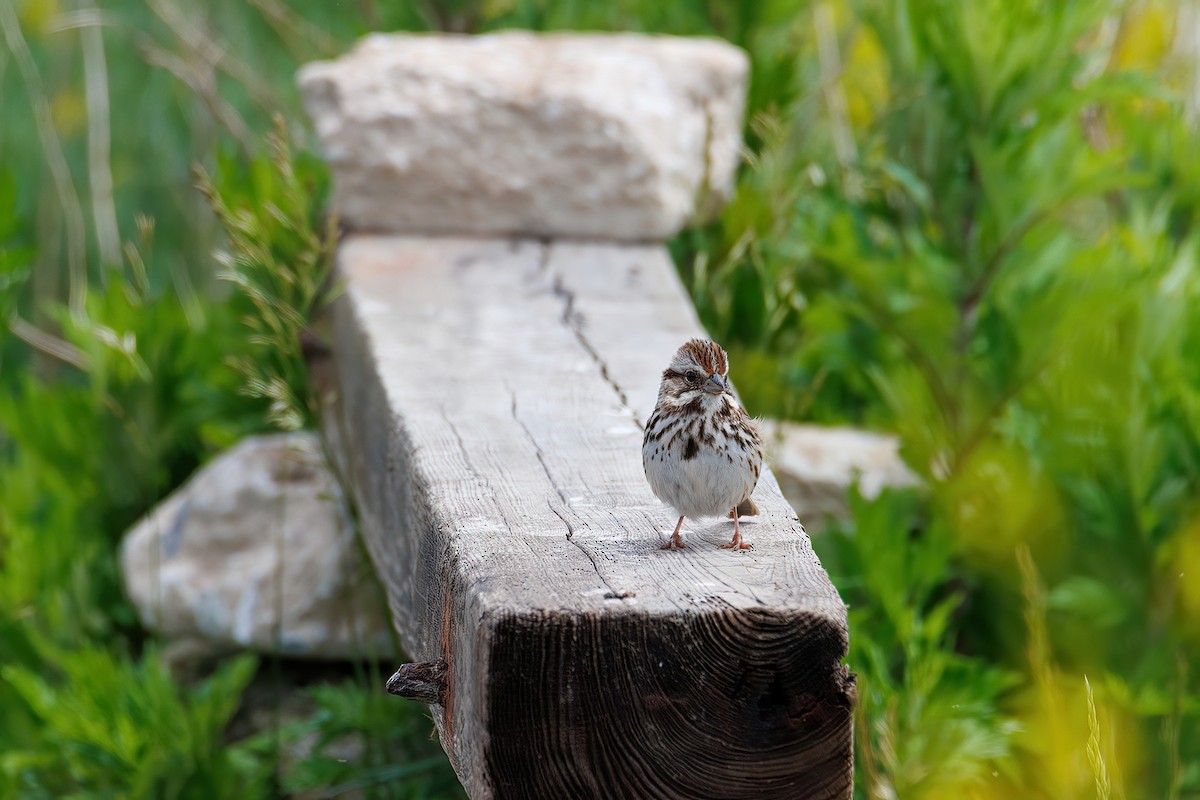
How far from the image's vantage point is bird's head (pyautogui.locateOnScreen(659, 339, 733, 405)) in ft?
7.33

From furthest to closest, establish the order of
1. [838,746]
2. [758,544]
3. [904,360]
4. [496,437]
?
[904,360]
[496,437]
[758,544]
[838,746]

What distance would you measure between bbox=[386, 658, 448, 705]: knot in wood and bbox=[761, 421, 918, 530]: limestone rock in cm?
197

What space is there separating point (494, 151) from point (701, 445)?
204 cm

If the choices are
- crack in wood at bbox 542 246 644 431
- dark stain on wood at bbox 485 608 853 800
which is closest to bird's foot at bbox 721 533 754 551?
dark stain on wood at bbox 485 608 853 800

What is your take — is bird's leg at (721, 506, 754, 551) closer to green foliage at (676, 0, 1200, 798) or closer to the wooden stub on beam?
the wooden stub on beam

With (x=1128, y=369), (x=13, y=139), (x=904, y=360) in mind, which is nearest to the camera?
(x=1128, y=369)

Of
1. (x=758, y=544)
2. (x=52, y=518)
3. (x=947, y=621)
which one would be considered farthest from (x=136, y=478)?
(x=758, y=544)

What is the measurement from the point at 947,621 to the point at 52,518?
8.64 feet

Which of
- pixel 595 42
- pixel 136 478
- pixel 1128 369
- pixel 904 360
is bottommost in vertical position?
pixel 136 478

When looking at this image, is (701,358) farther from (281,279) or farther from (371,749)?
(371,749)

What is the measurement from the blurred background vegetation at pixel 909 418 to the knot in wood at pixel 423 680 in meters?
0.78

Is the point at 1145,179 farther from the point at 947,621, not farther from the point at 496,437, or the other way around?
the point at 496,437

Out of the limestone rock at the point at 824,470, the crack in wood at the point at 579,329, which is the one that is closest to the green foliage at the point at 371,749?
the crack in wood at the point at 579,329

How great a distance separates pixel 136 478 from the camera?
14.5 feet
